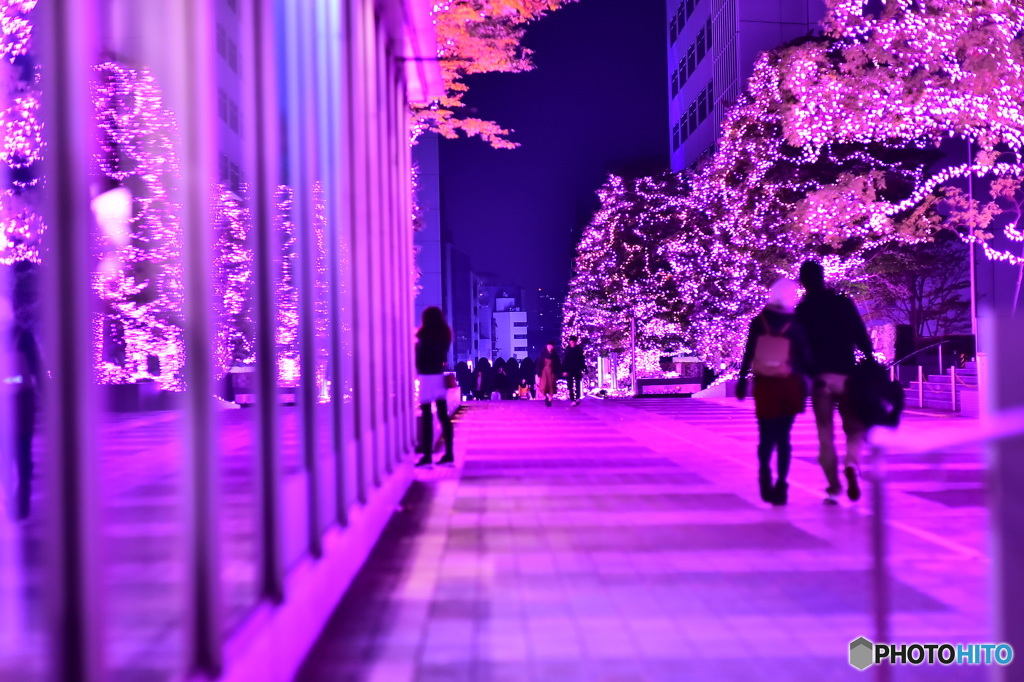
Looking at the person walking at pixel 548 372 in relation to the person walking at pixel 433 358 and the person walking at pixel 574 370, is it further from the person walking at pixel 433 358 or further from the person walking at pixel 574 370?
the person walking at pixel 433 358

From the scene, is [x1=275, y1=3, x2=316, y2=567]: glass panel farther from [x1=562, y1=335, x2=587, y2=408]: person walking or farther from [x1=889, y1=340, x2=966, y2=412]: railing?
[x1=562, y1=335, x2=587, y2=408]: person walking

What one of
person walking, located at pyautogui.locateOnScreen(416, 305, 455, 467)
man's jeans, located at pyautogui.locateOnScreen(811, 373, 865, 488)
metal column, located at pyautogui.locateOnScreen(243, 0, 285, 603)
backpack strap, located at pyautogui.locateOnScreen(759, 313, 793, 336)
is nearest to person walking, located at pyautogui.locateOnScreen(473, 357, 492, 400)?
person walking, located at pyautogui.locateOnScreen(416, 305, 455, 467)

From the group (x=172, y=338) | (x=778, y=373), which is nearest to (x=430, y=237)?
(x=778, y=373)

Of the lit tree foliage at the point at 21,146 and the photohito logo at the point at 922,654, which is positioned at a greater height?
the lit tree foliage at the point at 21,146

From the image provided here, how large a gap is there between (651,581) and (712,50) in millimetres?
45719

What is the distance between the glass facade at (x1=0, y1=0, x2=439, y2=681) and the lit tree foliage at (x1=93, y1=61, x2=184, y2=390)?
0.5 inches

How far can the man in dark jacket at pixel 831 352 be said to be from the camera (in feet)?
31.1

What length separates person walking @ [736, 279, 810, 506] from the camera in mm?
9328

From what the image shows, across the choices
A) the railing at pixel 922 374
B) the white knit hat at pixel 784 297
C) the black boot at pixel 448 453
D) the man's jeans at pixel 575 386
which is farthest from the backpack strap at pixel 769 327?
the man's jeans at pixel 575 386

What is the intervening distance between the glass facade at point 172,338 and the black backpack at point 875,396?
3.99m

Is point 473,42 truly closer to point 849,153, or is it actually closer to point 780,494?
point 780,494

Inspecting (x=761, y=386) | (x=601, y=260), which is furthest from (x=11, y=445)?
(x=601, y=260)

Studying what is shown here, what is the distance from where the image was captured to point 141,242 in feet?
12.5

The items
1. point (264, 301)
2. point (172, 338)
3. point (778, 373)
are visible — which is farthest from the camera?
point (778, 373)
